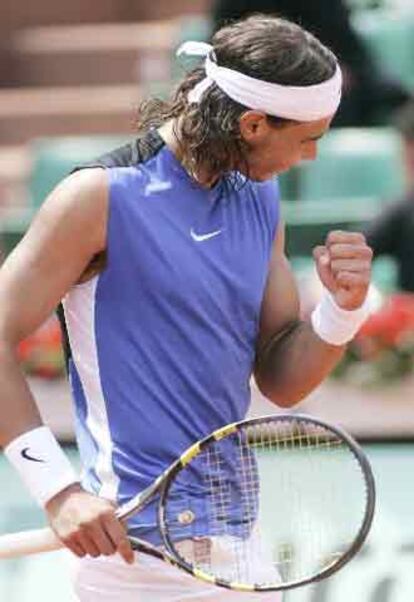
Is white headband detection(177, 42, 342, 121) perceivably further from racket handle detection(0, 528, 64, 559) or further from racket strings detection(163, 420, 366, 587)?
racket handle detection(0, 528, 64, 559)

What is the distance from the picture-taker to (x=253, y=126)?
11.3 ft

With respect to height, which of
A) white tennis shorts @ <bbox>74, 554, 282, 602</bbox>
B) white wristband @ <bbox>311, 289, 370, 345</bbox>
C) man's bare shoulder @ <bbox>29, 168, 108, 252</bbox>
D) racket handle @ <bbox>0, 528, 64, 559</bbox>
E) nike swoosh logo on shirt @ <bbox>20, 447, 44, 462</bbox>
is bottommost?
white tennis shorts @ <bbox>74, 554, 282, 602</bbox>

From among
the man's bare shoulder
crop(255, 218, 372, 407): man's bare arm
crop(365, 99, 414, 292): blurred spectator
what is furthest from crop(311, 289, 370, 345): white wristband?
crop(365, 99, 414, 292): blurred spectator

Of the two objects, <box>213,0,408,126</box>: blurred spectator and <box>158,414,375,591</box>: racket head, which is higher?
<box>158,414,375,591</box>: racket head

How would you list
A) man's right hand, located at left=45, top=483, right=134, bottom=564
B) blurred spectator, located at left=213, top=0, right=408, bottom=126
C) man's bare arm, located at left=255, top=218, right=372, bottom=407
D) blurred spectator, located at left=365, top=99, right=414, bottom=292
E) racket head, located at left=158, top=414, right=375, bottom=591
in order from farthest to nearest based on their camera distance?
blurred spectator, located at left=213, top=0, right=408, bottom=126 → blurred spectator, located at left=365, top=99, right=414, bottom=292 → man's bare arm, located at left=255, top=218, right=372, bottom=407 → racket head, located at left=158, top=414, right=375, bottom=591 → man's right hand, located at left=45, top=483, right=134, bottom=564

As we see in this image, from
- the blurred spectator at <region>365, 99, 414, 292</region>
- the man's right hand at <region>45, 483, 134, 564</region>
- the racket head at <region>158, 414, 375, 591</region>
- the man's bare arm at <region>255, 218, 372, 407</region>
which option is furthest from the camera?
the blurred spectator at <region>365, 99, 414, 292</region>

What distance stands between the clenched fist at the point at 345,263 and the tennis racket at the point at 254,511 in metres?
0.24

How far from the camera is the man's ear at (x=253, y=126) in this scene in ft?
11.3

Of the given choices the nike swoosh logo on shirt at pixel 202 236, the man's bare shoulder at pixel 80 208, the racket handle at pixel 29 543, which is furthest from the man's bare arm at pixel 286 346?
the racket handle at pixel 29 543

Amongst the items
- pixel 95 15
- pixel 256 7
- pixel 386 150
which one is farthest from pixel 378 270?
pixel 95 15

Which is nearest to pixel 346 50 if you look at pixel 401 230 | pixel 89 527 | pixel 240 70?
pixel 401 230

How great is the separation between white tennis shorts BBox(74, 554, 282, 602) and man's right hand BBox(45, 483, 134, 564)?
5.1 inches

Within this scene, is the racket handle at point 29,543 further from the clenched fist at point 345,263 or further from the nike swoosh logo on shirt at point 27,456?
the clenched fist at point 345,263

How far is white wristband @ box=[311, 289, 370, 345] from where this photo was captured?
11.7 feet
